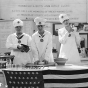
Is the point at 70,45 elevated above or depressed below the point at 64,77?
above

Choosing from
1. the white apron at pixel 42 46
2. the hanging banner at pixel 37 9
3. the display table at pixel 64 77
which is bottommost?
the display table at pixel 64 77

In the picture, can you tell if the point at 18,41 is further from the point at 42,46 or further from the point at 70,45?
the point at 70,45

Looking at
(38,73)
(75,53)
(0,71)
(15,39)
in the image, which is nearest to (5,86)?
(0,71)

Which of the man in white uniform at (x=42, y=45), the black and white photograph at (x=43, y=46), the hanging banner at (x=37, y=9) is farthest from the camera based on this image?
the hanging banner at (x=37, y=9)

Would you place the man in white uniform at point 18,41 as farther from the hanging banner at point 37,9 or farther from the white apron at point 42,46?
the hanging banner at point 37,9

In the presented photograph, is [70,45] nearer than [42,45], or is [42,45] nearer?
[42,45]

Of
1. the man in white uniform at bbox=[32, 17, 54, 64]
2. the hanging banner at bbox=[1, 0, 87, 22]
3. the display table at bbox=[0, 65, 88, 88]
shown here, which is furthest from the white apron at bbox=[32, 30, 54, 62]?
the hanging banner at bbox=[1, 0, 87, 22]

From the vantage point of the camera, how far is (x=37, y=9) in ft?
18.6

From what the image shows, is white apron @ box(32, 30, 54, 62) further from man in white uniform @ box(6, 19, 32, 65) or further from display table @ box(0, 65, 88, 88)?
display table @ box(0, 65, 88, 88)

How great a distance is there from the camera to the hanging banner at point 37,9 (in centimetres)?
566

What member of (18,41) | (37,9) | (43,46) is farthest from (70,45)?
(37,9)

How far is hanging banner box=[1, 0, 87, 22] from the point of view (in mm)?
5656

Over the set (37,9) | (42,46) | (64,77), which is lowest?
(64,77)

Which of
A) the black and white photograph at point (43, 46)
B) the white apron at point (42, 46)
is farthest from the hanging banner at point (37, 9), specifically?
the white apron at point (42, 46)
